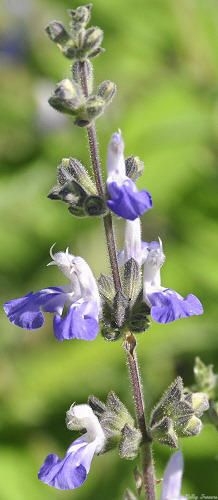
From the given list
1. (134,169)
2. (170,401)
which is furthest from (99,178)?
(170,401)

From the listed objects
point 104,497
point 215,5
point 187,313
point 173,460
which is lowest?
point 104,497

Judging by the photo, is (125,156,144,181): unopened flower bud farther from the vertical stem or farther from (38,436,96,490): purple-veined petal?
(38,436,96,490): purple-veined petal

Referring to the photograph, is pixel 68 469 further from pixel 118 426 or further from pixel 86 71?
pixel 86 71

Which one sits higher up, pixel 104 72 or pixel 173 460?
pixel 104 72

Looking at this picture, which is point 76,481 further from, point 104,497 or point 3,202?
point 3,202

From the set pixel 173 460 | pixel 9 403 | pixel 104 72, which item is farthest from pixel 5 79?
pixel 173 460

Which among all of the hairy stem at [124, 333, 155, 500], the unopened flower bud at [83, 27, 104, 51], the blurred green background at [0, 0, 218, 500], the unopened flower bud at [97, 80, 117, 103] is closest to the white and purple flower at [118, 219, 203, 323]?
the hairy stem at [124, 333, 155, 500]
